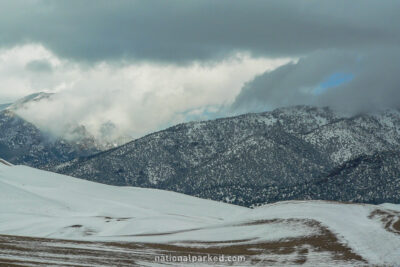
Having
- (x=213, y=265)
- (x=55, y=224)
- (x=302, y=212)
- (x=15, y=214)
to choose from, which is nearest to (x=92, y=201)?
(x=15, y=214)

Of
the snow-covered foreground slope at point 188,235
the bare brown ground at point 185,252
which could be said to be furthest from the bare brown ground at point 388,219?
the bare brown ground at point 185,252

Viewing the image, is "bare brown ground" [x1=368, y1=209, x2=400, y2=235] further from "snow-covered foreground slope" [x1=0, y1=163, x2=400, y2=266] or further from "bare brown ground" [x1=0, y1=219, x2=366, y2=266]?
"bare brown ground" [x1=0, y1=219, x2=366, y2=266]

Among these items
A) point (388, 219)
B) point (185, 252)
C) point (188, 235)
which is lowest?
point (185, 252)

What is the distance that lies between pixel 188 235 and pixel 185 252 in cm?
2470

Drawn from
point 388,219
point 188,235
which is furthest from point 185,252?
point 388,219

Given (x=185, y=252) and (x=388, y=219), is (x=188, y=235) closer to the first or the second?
(x=185, y=252)

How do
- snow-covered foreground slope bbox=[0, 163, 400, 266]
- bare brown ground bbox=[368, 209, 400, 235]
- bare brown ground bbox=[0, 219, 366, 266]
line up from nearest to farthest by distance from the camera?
bare brown ground bbox=[0, 219, 366, 266] → snow-covered foreground slope bbox=[0, 163, 400, 266] → bare brown ground bbox=[368, 209, 400, 235]

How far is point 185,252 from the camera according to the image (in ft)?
200

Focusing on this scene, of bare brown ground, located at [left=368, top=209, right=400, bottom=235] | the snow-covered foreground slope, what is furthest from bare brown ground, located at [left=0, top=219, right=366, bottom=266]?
bare brown ground, located at [left=368, top=209, right=400, bottom=235]

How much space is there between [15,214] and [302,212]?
70.5 m

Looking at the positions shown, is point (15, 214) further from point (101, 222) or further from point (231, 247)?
point (231, 247)

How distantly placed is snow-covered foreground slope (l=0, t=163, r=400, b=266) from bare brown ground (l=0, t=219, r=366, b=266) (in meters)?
0.10

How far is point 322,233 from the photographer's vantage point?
77312 millimetres

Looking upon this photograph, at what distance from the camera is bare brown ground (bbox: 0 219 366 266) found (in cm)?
4897
